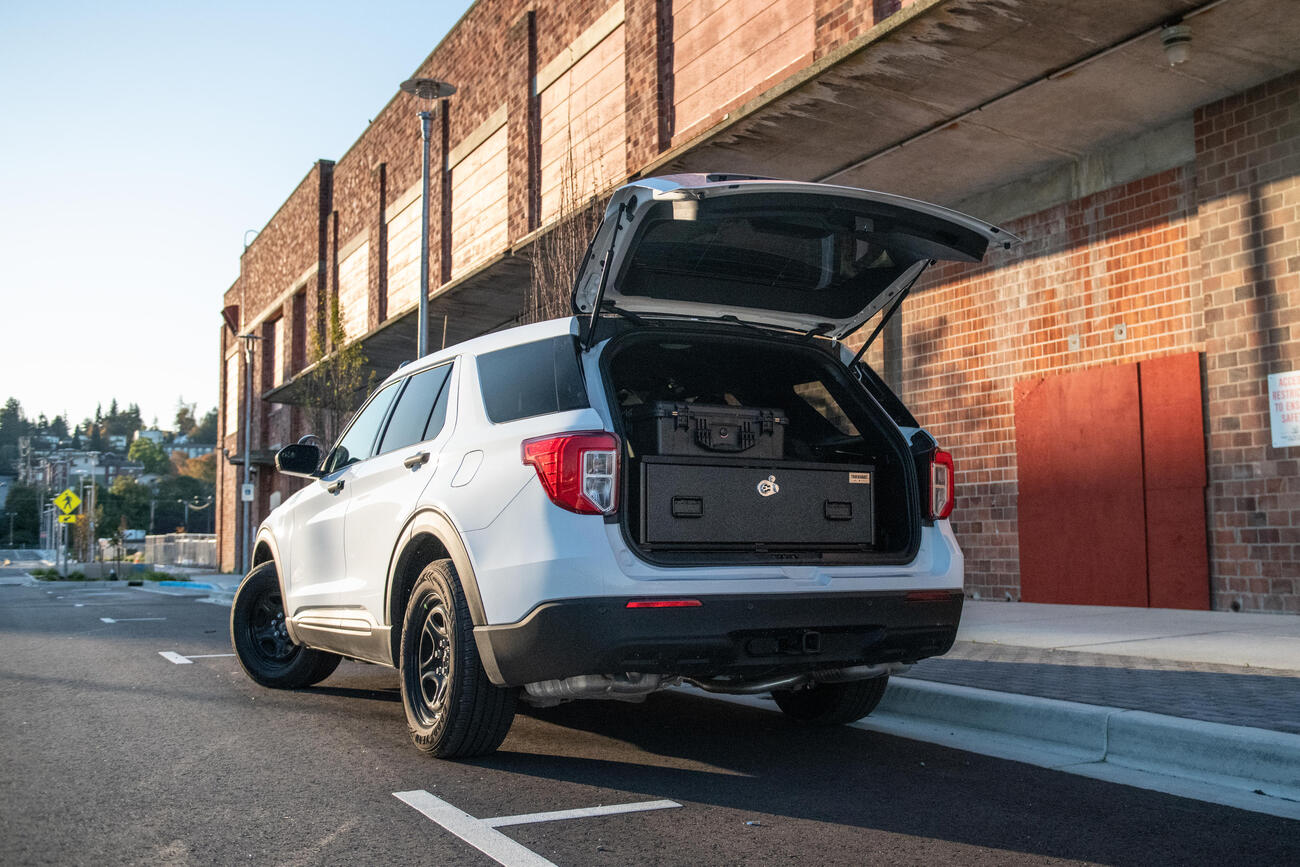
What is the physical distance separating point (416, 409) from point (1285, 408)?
25.9 feet

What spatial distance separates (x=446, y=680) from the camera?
4594mm

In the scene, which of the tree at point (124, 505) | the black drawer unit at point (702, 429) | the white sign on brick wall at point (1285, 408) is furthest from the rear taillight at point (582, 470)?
the tree at point (124, 505)

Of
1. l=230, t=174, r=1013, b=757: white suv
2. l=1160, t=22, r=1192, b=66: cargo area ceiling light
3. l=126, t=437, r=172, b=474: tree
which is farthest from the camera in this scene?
l=126, t=437, r=172, b=474: tree

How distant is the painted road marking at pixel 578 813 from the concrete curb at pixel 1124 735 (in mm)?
1963

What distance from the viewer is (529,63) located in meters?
20.2

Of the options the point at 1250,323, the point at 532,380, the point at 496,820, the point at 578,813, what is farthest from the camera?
the point at 1250,323

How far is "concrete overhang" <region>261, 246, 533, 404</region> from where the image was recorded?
18.3 metres

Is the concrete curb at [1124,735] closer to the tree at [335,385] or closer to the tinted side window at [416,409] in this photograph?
the tinted side window at [416,409]

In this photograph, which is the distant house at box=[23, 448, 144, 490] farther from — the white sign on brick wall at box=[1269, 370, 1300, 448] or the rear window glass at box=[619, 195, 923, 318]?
the rear window glass at box=[619, 195, 923, 318]

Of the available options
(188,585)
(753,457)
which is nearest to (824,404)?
(753,457)

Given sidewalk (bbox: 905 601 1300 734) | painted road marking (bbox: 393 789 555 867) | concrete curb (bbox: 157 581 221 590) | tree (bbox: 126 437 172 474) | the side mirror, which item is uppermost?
tree (bbox: 126 437 172 474)

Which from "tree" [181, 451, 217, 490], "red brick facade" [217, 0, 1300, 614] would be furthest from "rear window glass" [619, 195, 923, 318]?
"tree" [181, 451, 217, 490]

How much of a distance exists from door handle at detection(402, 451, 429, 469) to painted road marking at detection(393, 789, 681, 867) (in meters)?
1.48

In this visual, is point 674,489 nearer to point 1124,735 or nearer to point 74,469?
point 1124,735
